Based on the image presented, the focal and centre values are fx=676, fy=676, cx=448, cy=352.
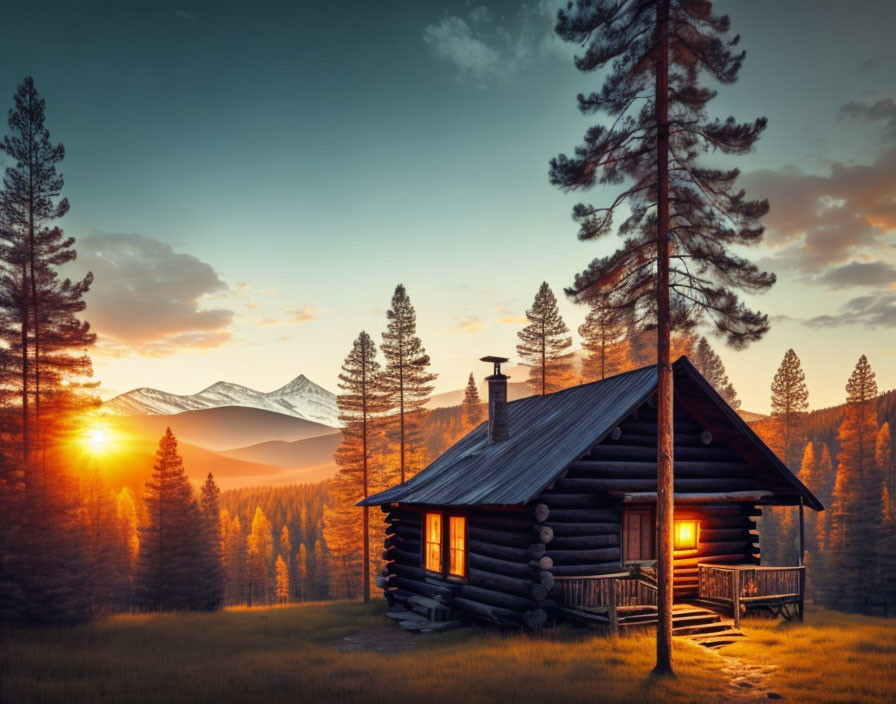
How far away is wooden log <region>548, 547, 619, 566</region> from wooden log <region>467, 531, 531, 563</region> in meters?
0.73

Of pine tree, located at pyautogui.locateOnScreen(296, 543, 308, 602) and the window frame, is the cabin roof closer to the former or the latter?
the window frame

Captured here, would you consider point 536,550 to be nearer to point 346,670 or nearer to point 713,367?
point 346,670

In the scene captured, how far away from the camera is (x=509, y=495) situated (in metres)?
17.0

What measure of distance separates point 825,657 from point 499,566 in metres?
7.75

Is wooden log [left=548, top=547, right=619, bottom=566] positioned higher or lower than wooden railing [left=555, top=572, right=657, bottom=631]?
higher

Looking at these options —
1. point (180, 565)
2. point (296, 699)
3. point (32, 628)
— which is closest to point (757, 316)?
point (296, 699)

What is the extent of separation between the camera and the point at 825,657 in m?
14.2

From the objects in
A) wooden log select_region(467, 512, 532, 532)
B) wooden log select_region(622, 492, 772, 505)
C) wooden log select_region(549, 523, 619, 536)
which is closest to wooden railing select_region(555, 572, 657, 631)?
wooden log select_region(549, 523, 619, 536)

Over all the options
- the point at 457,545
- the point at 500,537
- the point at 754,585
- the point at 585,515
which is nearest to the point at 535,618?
the point at 500,537

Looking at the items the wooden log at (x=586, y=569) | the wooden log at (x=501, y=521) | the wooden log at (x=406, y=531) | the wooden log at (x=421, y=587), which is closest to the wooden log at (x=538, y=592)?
the wooden log at (x=586, y=569)

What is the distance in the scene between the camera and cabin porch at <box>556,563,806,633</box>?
16844 mm

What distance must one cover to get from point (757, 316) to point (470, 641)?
33.2ft

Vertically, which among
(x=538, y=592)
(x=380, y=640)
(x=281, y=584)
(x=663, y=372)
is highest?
(x=663, y=372)

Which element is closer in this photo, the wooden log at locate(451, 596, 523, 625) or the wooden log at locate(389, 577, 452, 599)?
the wooden log at locate(451, 596, 523, 625)
